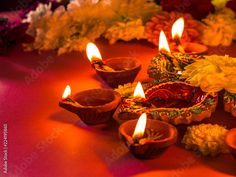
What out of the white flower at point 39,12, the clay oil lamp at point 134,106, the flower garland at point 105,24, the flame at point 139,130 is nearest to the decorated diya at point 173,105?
the clay oil lamp at point 134,106

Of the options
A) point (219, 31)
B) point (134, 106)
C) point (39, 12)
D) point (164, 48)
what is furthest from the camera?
point (39, 12)

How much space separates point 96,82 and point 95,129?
0.95 feet

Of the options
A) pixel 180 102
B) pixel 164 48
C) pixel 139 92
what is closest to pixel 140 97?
pixel 139 92

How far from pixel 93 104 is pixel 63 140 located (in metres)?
0.11

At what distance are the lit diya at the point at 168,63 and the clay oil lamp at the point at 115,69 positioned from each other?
0.17ft

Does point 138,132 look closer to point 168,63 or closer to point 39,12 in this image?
point 168,63

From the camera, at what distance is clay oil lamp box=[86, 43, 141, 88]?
1.11 m

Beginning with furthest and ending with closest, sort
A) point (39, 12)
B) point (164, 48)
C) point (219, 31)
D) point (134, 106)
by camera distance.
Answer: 1. point (39, 12)
2. point (219, 31)
3. point (164, 48)
4. point (134, 106)

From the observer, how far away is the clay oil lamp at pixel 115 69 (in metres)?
1.11

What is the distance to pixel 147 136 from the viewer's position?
0.84 metres

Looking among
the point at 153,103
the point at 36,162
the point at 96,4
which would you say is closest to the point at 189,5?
the point at 96,4

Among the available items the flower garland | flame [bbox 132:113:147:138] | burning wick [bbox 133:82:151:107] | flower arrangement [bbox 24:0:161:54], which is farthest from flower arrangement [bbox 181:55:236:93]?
flower arrangement [bbox 24:0:161:54]

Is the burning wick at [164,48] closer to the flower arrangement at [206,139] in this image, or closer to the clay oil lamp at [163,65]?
the clay oil lamp at [163,65]

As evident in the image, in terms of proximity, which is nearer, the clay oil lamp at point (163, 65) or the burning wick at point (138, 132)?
the burning wick at point (138, 132)
